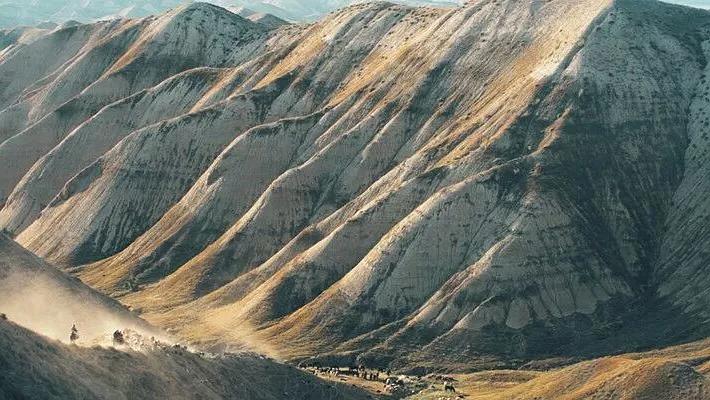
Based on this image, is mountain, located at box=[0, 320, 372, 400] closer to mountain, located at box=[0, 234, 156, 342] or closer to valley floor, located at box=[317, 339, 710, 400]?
mountain, located at box=[0, 234, 156, 342]

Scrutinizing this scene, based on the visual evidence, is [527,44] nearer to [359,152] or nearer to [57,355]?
[359,152]

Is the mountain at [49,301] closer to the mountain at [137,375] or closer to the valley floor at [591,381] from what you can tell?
the mountain at [137,375]

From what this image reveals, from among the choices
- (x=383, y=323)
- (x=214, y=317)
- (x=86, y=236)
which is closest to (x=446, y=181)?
(x=383, y=323)

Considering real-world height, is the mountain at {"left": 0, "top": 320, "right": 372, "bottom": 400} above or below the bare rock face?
below

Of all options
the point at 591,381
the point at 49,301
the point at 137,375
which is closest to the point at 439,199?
the point at 591,381

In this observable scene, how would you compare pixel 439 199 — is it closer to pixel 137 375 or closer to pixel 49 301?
pixel 49 301

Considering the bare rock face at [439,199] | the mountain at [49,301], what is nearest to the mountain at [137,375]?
the mountain at [49,301]

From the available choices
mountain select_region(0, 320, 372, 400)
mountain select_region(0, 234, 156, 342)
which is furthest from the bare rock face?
mountain select_region(0, 320, 372, 400)
